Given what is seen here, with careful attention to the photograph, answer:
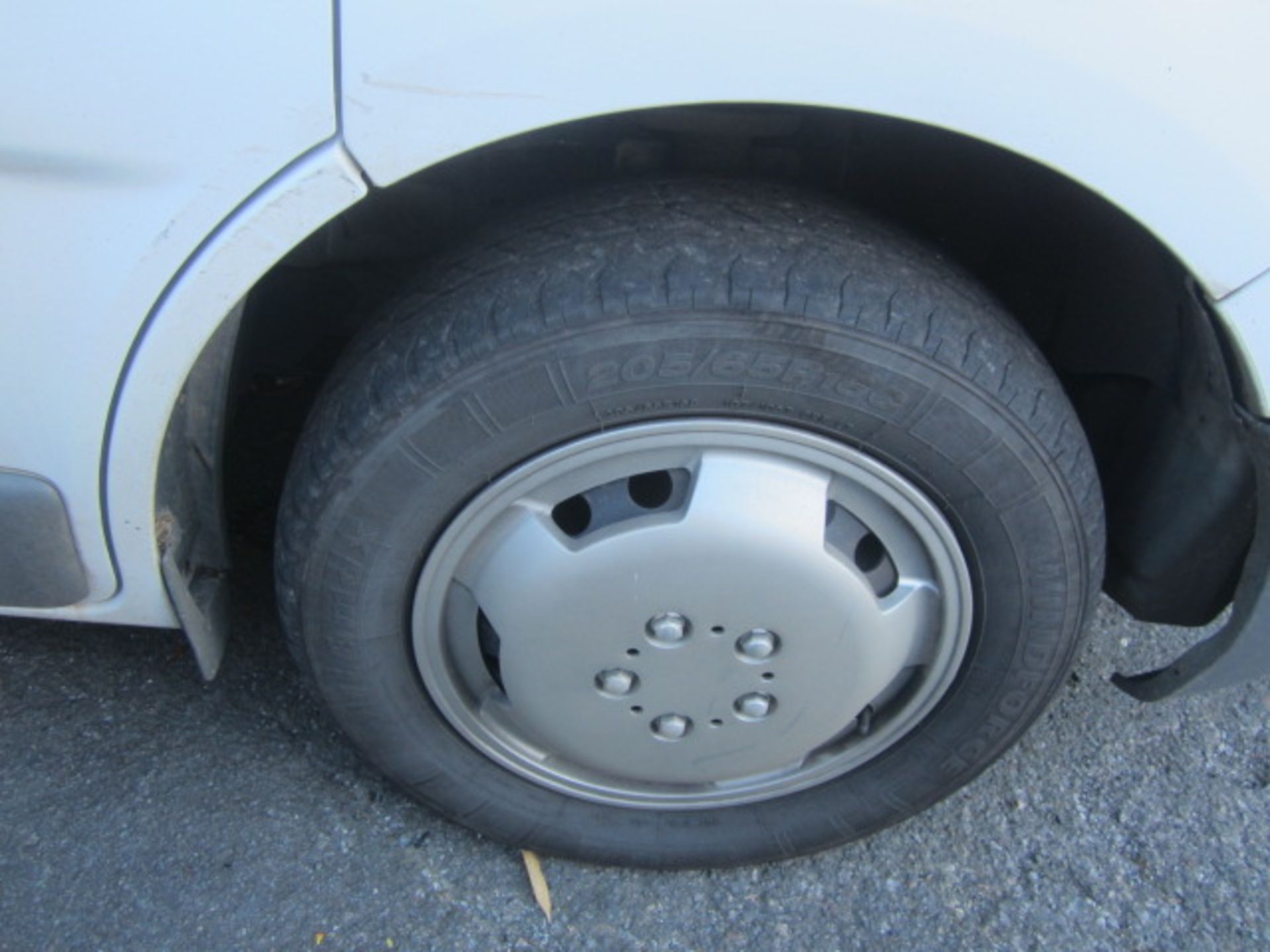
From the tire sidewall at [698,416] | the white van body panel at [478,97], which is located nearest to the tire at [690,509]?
the tire sidewall at [698,416]

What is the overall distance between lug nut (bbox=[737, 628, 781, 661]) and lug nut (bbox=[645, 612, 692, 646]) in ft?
0.24

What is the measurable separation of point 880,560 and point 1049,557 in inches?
8.3

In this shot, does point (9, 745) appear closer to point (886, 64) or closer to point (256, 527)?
point (256, 527)

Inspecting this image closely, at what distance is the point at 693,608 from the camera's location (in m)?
1.62

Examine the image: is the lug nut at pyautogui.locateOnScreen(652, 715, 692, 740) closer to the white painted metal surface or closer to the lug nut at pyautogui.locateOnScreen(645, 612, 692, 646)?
the lug nut at pyautogui.locateOnScreen(645, 612, 692, 646)

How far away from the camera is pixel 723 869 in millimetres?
1960

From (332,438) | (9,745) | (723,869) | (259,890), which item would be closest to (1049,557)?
(723,869)

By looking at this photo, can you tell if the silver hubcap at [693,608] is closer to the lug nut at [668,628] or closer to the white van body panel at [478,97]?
the lug nut at [668,628]

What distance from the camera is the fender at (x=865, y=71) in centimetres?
124

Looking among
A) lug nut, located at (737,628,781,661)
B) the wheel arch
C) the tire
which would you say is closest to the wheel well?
the wheel arch

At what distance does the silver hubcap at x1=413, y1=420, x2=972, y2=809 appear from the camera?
1.55 meters

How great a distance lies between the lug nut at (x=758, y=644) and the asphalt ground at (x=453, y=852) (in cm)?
48

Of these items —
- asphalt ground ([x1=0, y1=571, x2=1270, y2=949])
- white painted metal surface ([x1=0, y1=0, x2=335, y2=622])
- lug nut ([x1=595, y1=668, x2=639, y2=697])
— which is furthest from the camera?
asphalt ground ([x1=0, y1=571, x2=1270, y2=949])

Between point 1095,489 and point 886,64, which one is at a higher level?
point 886,64
